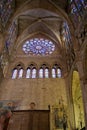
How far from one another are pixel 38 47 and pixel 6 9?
22.2 feet

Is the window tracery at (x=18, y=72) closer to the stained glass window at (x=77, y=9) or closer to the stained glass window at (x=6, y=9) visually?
the stained glass window at (x=6, y=9)

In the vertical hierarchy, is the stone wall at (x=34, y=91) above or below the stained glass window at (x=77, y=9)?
below

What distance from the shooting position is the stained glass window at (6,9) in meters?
13.3

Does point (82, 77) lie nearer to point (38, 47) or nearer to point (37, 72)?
point (37, 72)

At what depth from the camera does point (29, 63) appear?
57.7 ft

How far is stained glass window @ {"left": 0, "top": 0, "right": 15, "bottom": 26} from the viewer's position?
13293mm

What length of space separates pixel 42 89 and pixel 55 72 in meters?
2.85

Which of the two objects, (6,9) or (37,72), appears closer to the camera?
(6,9)

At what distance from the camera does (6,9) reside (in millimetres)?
14023

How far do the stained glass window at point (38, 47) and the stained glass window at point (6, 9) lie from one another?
553 cm

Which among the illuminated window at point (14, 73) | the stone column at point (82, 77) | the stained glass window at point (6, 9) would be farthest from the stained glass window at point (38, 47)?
the stone column at point (82, 77)

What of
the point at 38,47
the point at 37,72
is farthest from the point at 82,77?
the point at 38,47

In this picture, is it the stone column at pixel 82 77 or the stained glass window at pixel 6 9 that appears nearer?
the stone column at pixel 82 77

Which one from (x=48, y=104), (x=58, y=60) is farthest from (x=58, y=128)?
(x=58, y=60)
